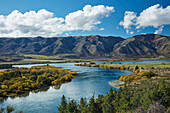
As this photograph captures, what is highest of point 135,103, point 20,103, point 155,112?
point 155,112

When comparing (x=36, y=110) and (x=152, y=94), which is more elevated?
(x=152, y=94)

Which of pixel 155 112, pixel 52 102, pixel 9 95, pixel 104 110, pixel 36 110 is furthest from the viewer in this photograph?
pixel 9 95

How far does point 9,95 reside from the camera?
61.3m

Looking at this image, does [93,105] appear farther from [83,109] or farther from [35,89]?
[35,89]

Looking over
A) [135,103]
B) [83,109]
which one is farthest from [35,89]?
[135,103]

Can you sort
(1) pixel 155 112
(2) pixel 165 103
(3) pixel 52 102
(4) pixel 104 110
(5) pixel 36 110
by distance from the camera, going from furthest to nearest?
(3) pixel 52 102
(5) pixel 36 110
(4) pixel 104 110
(2) pixel 165 103
(1) pixel 155 112

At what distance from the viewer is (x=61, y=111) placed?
35750 mm

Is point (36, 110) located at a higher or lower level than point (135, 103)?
lower

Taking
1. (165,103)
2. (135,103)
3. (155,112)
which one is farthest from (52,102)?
(155,112)

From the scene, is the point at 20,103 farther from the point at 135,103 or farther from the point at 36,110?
the point at 135,103

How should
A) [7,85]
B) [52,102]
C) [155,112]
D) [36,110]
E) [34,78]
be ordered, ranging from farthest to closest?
[34,78] < [7,85] < [52,102] < [36,110] < [155,112]

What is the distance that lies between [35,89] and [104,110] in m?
48.0

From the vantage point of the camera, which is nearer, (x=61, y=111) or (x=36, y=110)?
(x=61, y=111)

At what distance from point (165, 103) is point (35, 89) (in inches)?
2242
